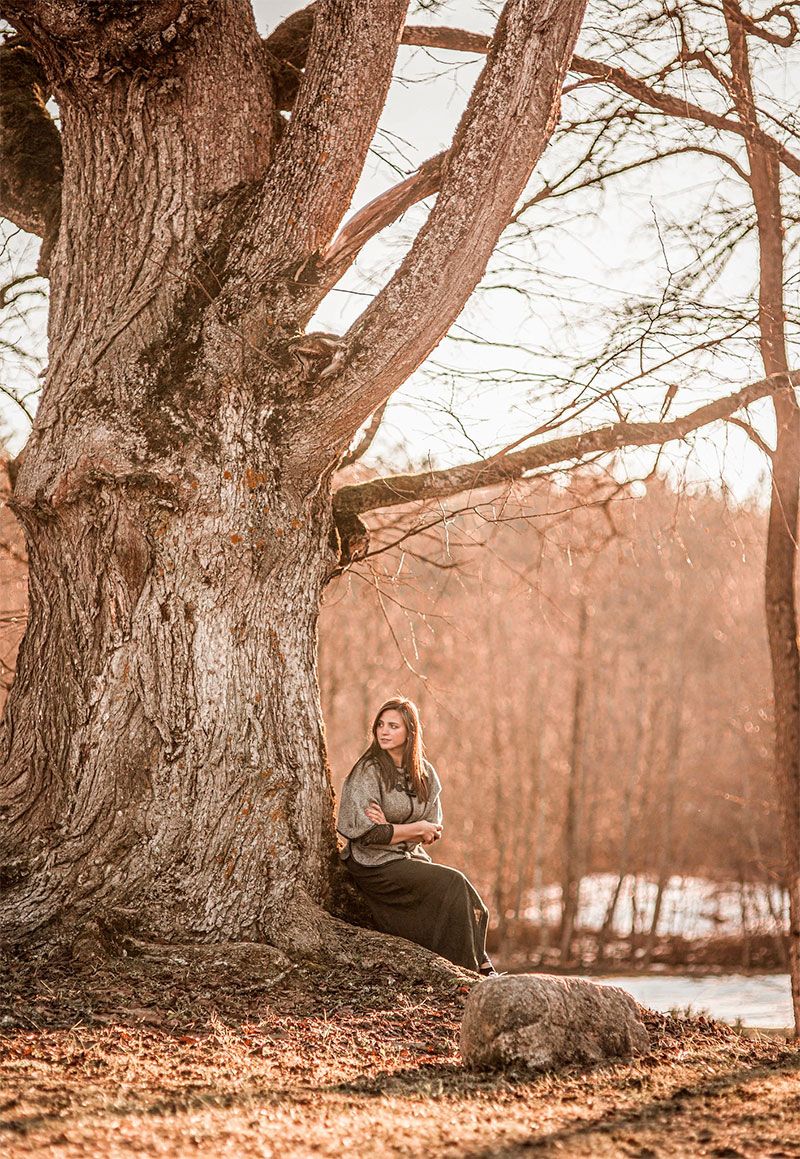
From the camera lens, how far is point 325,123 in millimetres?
5316

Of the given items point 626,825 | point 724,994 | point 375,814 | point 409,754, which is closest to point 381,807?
A: point 375,814

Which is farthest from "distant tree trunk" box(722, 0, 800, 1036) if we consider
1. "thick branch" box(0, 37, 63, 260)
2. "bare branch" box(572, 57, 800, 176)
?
"thick branch" box(0, 37, 63, 260)

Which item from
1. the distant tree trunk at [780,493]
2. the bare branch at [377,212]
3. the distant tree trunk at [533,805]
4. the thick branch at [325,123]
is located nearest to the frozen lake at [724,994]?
the distant tree trunk at [533,805]

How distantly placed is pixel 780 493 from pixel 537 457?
1.46 meters

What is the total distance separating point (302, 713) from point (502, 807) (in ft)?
51.3

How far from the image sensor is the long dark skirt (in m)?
5.64

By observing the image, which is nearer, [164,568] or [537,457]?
[164,568]

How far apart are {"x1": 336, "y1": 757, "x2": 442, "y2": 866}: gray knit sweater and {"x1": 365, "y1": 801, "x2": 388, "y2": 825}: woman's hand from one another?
0.07 feet

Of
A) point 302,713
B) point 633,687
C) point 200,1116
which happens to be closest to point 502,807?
point 633,687

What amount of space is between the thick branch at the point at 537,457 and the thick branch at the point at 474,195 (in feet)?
3.26

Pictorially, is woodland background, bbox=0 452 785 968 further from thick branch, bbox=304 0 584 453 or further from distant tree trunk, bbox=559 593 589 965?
thick branch, bbox=304 0 584 453

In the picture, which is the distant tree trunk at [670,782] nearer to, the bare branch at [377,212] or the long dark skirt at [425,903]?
the long dark skirt at [425,903]

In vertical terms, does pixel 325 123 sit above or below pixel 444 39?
below

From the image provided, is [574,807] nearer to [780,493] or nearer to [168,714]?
[780,493]
